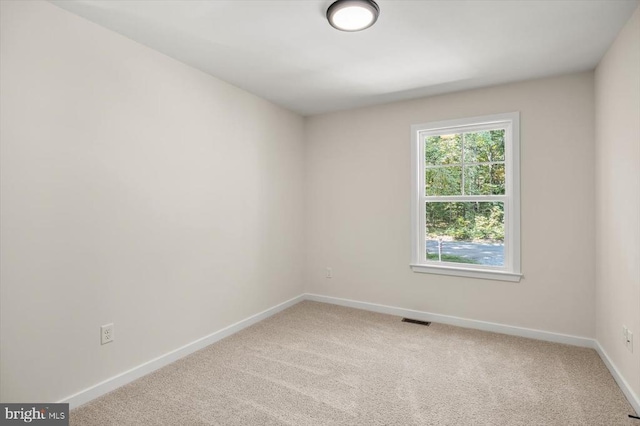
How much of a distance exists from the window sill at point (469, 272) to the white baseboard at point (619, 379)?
786 mm

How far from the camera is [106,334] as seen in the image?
7.34ft

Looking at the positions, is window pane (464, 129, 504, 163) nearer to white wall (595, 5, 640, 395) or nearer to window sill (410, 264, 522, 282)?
white wall (595, 5, 640, 395)

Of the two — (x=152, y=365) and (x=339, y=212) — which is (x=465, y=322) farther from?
(x=152, y=365)

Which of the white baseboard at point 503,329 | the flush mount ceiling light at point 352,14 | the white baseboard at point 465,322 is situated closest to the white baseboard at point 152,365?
the white baseboard at point 465,322

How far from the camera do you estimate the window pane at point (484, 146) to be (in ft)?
11.0

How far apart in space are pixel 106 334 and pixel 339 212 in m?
2.74

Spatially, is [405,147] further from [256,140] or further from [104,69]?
[104,69]

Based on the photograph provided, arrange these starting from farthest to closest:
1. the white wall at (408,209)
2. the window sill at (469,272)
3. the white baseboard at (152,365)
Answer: the window sill at (469,272)
the white wall at (408,209)
the white baseboard at (152,365)

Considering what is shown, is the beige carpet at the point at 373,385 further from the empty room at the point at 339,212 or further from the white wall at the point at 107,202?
the white wall at the point at 107,202

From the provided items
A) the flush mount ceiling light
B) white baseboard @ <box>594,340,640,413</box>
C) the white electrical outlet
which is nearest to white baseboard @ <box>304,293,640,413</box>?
white baseboard @ <box>594,340,640,413</box>

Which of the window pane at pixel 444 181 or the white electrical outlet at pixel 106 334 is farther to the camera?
the window pane at pixel 444 181

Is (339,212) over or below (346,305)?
over

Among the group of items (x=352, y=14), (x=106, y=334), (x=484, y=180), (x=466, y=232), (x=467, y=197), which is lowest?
(x=106, y=334)

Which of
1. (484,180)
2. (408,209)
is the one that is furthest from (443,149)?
(408,209)
